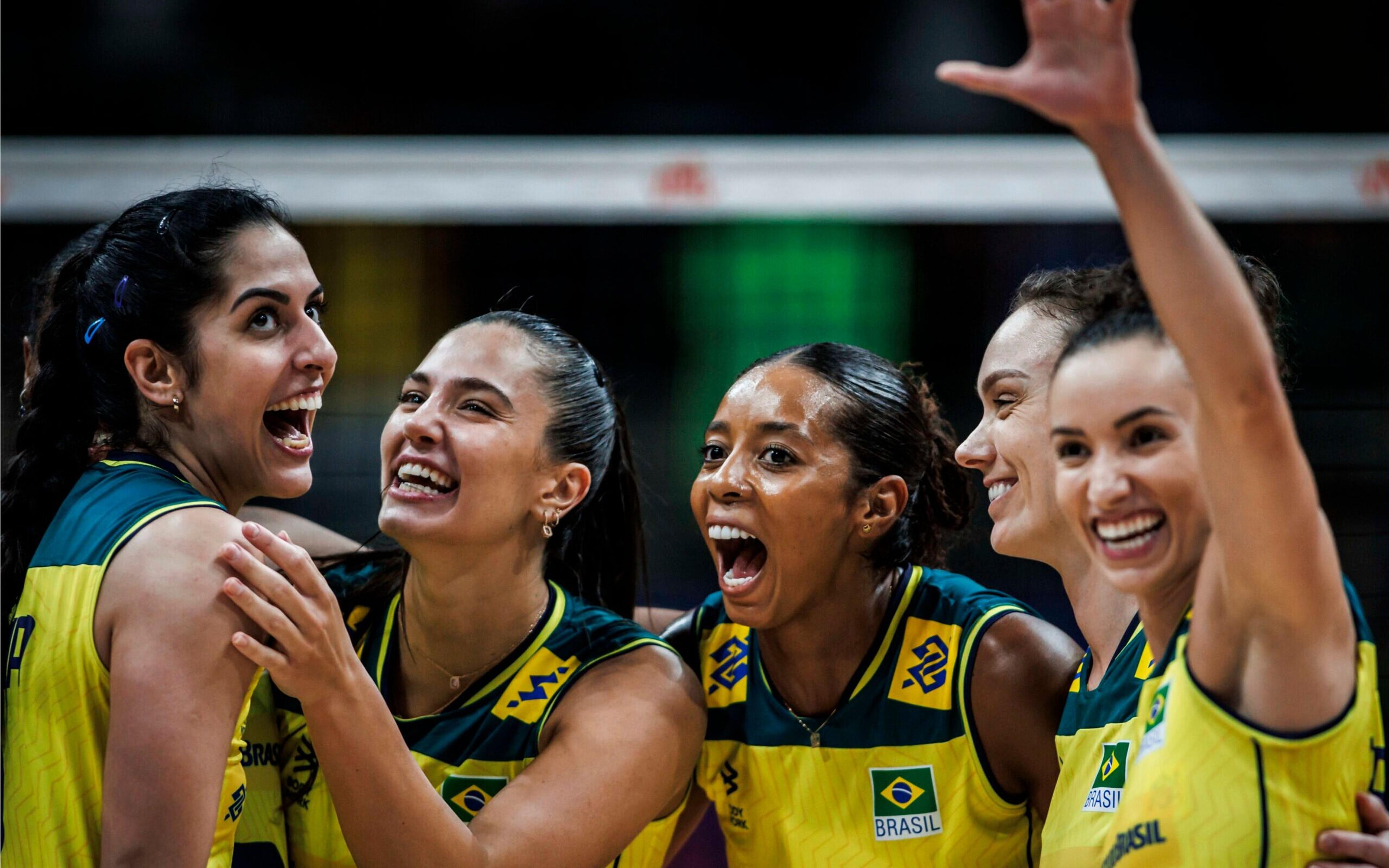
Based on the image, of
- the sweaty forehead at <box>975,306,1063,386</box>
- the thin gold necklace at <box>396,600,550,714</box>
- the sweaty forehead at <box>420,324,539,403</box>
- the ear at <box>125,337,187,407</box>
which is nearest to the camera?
the ear at <box>125,337,187,407</box>

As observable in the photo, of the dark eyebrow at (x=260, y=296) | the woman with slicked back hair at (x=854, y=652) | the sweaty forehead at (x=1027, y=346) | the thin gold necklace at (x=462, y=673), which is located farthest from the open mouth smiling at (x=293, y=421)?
the sweaty forehead at (x=1027, y=346)

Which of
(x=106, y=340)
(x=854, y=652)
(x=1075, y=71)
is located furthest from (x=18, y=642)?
(x=1075, y=71)

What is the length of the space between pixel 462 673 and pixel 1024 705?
138 cm

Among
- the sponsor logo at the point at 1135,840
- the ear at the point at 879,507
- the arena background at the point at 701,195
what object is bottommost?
the sponsor logo at the point at 1135,840

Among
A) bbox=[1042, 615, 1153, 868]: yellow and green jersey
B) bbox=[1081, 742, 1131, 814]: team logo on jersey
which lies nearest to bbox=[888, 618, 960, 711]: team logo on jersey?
bbox=[1042, 615, 1153, 868]: yellow and green jersey

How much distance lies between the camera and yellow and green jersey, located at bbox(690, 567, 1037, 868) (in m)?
3.09

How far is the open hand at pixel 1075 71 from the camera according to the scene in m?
1.76

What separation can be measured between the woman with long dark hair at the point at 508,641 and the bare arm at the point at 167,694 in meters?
0.40

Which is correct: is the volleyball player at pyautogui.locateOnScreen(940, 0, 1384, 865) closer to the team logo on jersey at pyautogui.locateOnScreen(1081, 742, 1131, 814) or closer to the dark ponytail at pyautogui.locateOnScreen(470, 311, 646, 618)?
the team logo on jersey at pyautogui.locateOnScreen(1081, 742, 1131, 814)

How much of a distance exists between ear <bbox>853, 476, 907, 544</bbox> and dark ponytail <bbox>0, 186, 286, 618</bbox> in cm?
161

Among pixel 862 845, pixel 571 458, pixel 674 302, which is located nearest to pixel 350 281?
pixel 674 302

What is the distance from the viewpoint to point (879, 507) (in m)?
3.39

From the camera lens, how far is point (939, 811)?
3102mm

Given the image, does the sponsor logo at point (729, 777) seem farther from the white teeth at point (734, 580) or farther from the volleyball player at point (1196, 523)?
the volleyball player at point (1196, 523)
